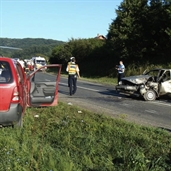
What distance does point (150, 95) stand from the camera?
1250 cm

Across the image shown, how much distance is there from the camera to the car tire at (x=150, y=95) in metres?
12.4

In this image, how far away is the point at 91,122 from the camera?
6926mm

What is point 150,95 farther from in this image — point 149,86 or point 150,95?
point 149,86

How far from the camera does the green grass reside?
172 inches

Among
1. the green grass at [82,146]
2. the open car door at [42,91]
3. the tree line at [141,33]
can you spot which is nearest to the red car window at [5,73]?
the green grass at [82,146]

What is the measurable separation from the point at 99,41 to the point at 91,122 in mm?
39020

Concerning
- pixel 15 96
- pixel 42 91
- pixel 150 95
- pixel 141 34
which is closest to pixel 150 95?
pixel 150 95

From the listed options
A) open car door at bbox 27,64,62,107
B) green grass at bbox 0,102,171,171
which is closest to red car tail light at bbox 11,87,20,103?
green grass at bbox 0,102,171,171

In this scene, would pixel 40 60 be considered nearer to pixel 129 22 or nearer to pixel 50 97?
pixel 129 22

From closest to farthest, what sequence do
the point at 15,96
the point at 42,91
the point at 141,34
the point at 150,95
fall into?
1. the point at 15,96
2. the point at 42,91
3. the point at 150,95
4. the point at 141,34

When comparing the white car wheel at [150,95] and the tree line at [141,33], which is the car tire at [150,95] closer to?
the white car wheel at [150,95]

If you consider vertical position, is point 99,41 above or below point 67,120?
above

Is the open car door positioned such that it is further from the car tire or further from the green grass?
the car tire

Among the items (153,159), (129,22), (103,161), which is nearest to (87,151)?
(103,161)
